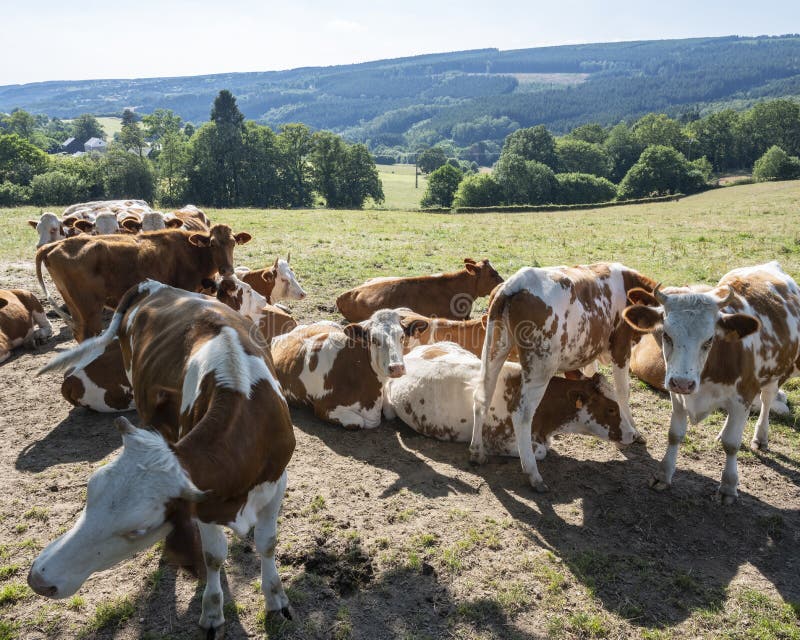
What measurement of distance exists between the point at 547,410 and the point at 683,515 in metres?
1.79

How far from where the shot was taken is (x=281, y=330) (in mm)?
10156

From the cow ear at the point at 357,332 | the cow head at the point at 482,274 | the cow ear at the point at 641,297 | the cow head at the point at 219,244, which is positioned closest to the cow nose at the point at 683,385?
the cow ear at the point at 641,297

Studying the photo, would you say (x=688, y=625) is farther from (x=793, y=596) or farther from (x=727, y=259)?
(x=727, y=259)

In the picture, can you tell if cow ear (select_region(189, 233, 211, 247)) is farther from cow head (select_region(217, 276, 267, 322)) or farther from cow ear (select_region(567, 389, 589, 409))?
cow ear (select_region(567, 389, 589, 409))

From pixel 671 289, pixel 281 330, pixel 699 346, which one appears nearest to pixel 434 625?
pixel 699 346

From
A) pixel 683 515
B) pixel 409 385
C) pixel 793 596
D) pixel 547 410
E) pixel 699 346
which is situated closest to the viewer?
pixel 793 596

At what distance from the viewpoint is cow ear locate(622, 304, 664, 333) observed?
6.07 metres

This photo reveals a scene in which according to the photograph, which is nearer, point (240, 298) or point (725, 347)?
point (725, 347)

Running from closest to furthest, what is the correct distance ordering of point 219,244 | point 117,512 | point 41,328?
point 117,512, point 219,244, point 41,328

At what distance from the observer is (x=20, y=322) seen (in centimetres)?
1004

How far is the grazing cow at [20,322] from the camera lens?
980cm

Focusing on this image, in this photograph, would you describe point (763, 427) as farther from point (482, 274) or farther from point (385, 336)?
point (482, 274)

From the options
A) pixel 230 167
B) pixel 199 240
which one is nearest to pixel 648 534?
pixel 199 240

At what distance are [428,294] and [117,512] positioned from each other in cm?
820
